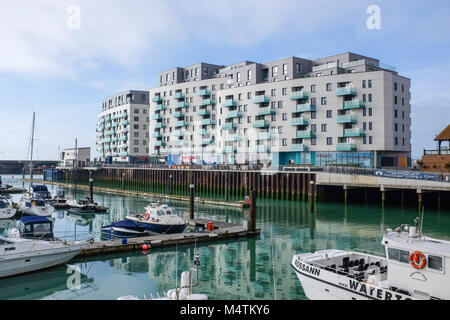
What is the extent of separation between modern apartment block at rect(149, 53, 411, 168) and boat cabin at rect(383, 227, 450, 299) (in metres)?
58.6

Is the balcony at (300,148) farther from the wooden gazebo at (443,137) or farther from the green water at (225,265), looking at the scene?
the green water at (225,265)

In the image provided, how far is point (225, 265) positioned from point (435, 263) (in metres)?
13.0

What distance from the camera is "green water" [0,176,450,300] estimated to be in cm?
1888

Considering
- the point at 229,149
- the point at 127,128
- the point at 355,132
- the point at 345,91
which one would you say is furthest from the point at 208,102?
the point at 127,128

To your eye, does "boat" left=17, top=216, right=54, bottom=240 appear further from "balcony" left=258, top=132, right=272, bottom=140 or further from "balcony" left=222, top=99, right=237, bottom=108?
"balcony" left=222, top=99, right=237, bottom=108

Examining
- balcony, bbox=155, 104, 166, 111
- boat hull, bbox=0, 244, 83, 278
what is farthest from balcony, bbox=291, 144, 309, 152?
boat hull, bbox=0, 244, 83, 278

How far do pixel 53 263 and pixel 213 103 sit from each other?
268ft

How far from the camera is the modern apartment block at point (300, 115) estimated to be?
6994cm

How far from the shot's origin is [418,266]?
13406mm

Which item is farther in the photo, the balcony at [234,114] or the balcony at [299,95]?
the balcony at [234,114]

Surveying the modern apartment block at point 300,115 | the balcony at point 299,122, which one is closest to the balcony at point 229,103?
the modern apartment block at point 300,115

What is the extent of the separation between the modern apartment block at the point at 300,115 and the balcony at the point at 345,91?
0.18 meters

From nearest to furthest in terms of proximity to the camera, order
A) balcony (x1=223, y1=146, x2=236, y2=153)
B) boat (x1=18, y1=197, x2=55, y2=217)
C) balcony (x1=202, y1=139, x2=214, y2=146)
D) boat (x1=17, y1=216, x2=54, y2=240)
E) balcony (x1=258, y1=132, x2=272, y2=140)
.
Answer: boat (x1=17, y1=216, x2=54, y2=240) < boat (x1=18, y1=197, x2=55, y2=217) < balcony (x1=258, y1=132, x2=272, y2=140) < balcony (x1=223, y1=146, x2=236, y2=153) < balcony (x1=202, y1=139, x2=214, y2=146)
